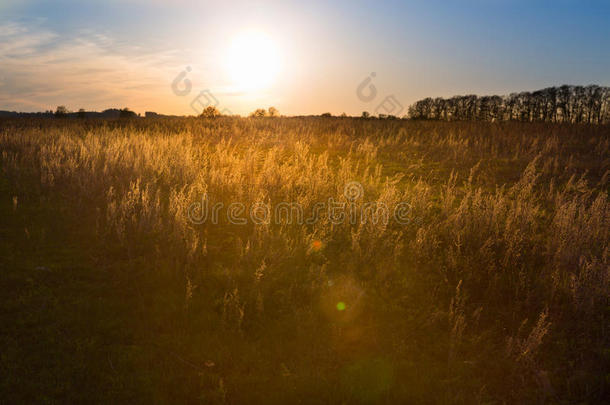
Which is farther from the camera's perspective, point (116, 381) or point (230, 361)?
point (230, 361)

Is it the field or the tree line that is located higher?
the tree line

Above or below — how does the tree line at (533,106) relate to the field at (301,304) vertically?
above

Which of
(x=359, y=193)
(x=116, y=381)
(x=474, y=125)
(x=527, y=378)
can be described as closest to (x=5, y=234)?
(x=116, y=381)

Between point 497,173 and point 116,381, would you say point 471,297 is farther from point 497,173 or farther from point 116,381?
point 497,173

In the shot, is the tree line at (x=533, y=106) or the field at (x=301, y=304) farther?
the tree line at (x=533, y=106)

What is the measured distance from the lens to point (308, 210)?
7277mm

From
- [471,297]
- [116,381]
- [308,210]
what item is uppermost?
[308,210]

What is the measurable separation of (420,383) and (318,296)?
1620 mm

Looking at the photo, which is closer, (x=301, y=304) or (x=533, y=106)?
(x=301, y=304)

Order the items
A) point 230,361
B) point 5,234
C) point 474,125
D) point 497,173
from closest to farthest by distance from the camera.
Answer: point 230,361 → point 5,234 → point 497,173 → point 474,125

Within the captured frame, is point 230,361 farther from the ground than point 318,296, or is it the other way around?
point 318,296

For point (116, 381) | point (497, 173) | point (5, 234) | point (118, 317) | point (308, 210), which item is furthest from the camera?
point (497, 173)

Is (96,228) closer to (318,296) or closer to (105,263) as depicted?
(105,263)

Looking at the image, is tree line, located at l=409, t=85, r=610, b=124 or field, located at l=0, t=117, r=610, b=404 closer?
field, located at l=0, t=117, r=610, b=404
